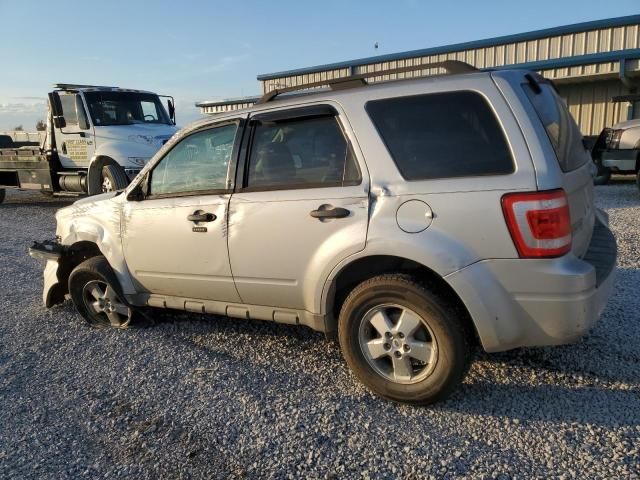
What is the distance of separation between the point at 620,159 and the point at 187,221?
401 inches

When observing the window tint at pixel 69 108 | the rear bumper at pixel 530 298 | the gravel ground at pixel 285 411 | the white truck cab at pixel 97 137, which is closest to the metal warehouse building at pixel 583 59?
the white truck cab at pixel 97 137

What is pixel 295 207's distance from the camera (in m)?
3.33

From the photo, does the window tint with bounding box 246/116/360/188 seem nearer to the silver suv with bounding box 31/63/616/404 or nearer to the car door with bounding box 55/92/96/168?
the silver suv with bounding box 31/63/616/404

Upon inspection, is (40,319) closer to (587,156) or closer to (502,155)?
(502,155)

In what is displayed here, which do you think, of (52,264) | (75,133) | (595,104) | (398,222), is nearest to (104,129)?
(75,133)

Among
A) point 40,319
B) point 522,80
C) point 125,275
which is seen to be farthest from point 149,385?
point 522,80

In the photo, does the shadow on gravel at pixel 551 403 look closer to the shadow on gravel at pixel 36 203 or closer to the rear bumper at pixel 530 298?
the rear bumper at pixel 530 298

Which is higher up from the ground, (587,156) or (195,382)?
(587,156)

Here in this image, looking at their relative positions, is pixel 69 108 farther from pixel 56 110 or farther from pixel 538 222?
pixel 538 222

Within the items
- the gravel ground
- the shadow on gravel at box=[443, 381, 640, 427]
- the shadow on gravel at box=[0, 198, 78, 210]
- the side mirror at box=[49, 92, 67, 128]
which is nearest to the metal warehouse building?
the side mirror at box=[49, 92, 67, 128]

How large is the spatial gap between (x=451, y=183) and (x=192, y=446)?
2040mm

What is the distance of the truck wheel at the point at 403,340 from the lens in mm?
2936

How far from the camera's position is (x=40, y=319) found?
5078 millimetres

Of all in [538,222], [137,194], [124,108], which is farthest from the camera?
[124,108]
